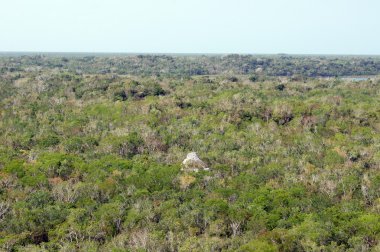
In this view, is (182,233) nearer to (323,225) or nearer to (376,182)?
(323,225)

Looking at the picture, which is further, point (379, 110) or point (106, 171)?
point (379, 110)

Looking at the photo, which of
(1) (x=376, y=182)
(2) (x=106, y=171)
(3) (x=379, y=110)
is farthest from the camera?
(3) (x=379, y=110)

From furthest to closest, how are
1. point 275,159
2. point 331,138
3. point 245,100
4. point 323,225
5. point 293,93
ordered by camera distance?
point 293,93, point 245,100, point 331,138, point 275,159, point 323,225

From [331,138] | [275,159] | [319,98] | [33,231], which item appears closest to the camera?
[33,231]

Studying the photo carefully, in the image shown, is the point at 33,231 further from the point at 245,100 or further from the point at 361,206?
the point at 245,100

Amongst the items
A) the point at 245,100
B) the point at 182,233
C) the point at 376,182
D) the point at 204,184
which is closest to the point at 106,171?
the point at 204,184

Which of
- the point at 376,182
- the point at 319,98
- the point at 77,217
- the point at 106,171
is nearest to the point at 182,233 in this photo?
the point at 77,217
